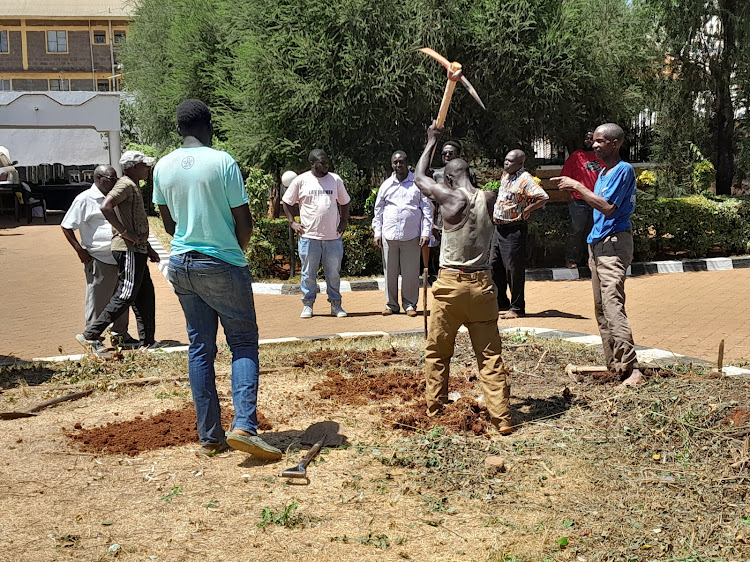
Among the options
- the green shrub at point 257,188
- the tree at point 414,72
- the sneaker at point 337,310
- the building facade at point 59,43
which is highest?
the building facade at point 59,43

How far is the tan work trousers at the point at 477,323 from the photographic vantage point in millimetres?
5551

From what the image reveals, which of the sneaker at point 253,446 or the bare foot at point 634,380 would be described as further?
the bare foot at point 634,380

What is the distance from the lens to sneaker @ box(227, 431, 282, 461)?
4930 mm

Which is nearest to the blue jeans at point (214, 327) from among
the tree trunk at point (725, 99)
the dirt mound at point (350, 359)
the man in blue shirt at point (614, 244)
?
the dirt mound at point (350, 359)

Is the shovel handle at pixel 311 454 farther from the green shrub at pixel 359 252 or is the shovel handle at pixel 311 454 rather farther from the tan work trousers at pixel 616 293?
the green shrub at pixel 359 252

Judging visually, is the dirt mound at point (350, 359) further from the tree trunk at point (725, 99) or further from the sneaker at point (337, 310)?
the tree trunk at point (725, 99)

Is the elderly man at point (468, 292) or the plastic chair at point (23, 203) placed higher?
the plastic chair at point (23, 203)

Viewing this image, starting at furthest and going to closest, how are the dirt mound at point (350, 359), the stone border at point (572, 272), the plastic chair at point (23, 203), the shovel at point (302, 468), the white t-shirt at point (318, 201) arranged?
the plastic chair at point (23, 203), the stone border at point (572, 272), the white t-shirt at point (318, 201), the dirt mound at point (350, 359), the shovel at point (302, 468)

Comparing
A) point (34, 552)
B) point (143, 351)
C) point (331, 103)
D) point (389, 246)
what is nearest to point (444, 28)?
point (331, 103)

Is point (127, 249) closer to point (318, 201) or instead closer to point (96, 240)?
Result: point (96, 240)

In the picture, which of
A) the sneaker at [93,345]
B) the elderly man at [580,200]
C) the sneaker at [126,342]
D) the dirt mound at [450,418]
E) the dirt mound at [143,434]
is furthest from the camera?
the elderly man at [580,200]

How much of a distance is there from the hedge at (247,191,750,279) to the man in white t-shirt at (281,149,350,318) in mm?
2943

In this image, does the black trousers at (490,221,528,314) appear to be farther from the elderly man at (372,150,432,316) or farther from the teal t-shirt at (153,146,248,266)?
the teal t-shirt at (153,146,248,266)

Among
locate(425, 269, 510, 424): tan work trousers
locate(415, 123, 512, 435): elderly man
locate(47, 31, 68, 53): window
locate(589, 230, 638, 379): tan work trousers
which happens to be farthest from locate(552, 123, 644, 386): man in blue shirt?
locate(47, 31, 68, 53): window
